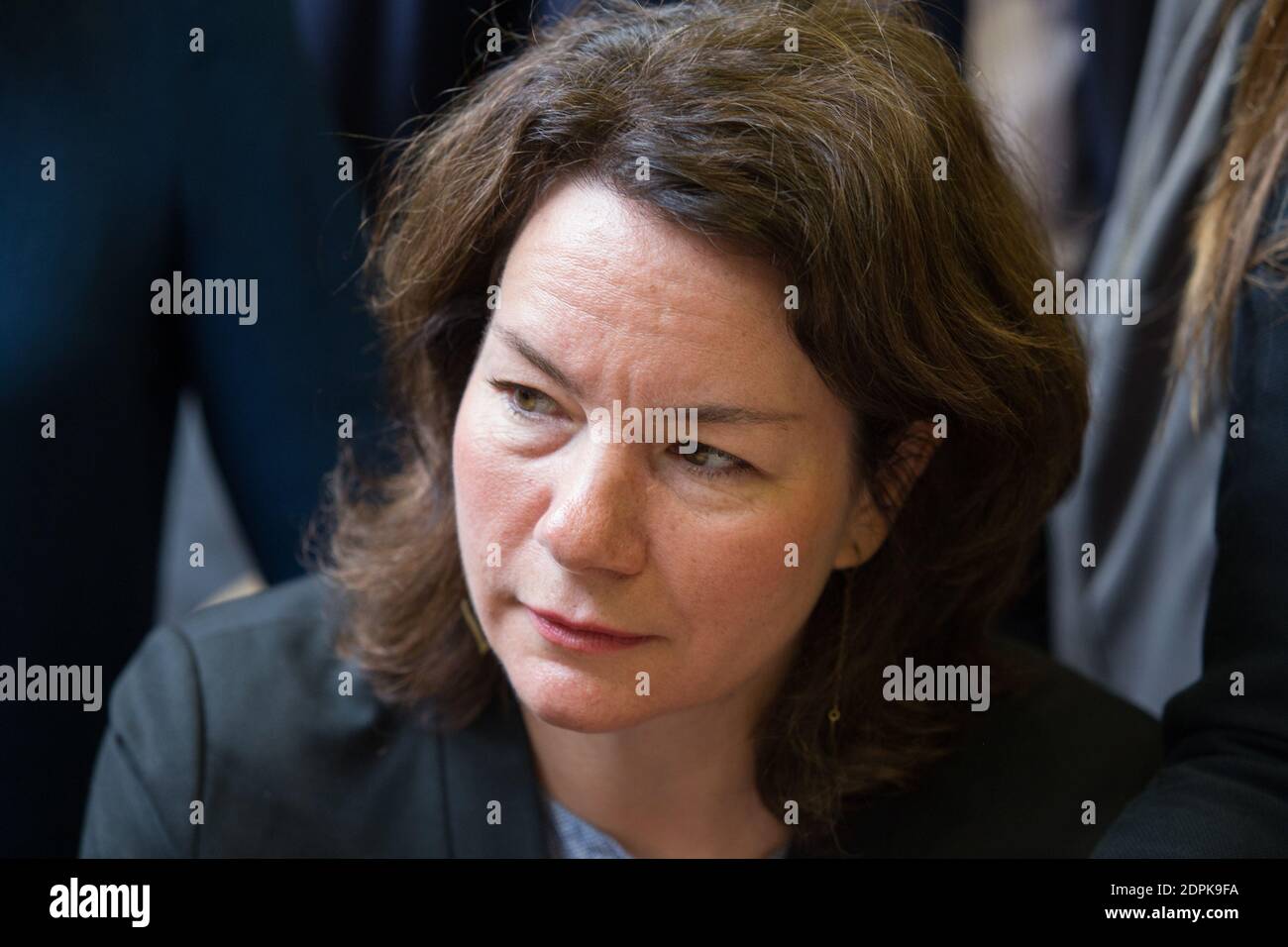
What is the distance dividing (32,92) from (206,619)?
47cm

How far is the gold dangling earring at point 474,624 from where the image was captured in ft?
3.82

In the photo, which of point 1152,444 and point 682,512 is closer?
point 682,512

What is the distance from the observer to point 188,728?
1135mm

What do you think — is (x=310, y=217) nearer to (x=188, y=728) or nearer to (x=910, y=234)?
(x=188, y=728)

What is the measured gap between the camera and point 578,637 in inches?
38.4

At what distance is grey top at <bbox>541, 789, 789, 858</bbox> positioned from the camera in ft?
3.72

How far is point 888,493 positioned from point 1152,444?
0.35m

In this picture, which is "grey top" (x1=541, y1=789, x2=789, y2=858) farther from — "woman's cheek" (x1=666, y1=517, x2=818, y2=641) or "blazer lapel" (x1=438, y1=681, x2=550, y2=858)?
"woman's cheek" (x1=666, y1=517, x2=818, y2=641)

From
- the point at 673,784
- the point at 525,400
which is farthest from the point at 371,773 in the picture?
the point at 525,400

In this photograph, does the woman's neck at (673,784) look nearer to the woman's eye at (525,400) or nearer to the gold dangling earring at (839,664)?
the gold dangling earring at (839,664)

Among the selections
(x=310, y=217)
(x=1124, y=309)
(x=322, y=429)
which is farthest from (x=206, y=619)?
(x=1124, y=309)

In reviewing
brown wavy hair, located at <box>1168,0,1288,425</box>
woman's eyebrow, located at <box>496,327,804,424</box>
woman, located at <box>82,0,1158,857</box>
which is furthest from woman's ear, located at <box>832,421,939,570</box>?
brown wavy hair, located at <box>1168,0,1288,425</box>

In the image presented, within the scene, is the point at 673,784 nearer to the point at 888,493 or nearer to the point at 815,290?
the point at 888,493

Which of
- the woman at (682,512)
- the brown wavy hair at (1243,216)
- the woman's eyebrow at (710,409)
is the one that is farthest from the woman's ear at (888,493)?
the brown wavy hair at (1243,216)
